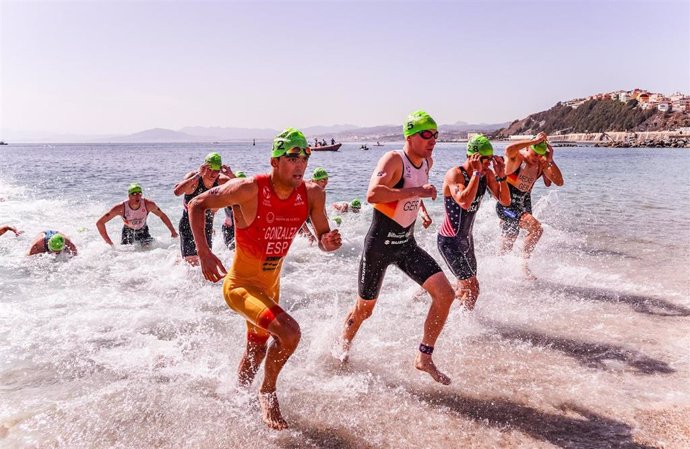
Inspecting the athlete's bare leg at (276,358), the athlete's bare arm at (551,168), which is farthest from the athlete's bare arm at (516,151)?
the athlete's bare leg at (276,358)

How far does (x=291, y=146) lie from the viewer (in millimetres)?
3662

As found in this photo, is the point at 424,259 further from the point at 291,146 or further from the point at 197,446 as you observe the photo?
the point at 197,446

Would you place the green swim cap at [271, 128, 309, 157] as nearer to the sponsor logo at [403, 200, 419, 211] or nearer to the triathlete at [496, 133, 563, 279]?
the sponsor logo at [403, 200, 419, 211]

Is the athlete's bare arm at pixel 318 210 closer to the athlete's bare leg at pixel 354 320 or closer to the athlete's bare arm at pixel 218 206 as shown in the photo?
the athlete's bare arm at pixel 218 206

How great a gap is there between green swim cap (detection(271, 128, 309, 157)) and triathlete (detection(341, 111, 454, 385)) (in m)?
0.91

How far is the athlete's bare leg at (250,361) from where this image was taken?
13.9ft

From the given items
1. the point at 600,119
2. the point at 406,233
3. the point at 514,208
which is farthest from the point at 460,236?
the point at 600,119

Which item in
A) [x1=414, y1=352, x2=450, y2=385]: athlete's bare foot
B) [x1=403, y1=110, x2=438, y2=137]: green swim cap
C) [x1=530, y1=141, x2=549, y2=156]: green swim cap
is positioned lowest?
[x1=414, y1=352, x2=450, y2=385]: athlete's bare foot

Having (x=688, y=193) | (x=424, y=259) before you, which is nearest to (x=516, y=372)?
(x=424, y=259)

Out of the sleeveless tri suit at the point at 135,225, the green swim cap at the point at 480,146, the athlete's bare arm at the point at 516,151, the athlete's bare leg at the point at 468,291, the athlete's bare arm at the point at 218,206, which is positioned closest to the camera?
the athlete's bare arm at the point at 218,206

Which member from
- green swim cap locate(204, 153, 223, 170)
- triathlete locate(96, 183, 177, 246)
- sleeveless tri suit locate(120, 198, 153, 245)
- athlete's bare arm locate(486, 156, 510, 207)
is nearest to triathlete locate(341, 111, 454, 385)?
athlete's bare arm locate(486, 156, 510, 207)

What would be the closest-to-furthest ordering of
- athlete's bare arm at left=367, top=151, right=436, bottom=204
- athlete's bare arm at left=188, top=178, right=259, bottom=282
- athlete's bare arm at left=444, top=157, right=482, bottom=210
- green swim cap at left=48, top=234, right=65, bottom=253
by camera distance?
athlete's bare arm at left=188, top=178, right=259, bottom=282
athlete's bare arm at left=367, top=151, right=436, bottom=204
athlete's bare arm at left=444, top=157, right=482, bottom=210
green swim cap at left=48, top=234, right=65, bottom=253

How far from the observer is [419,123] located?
4484 millimetres

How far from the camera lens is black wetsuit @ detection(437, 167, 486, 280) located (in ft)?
18.9
